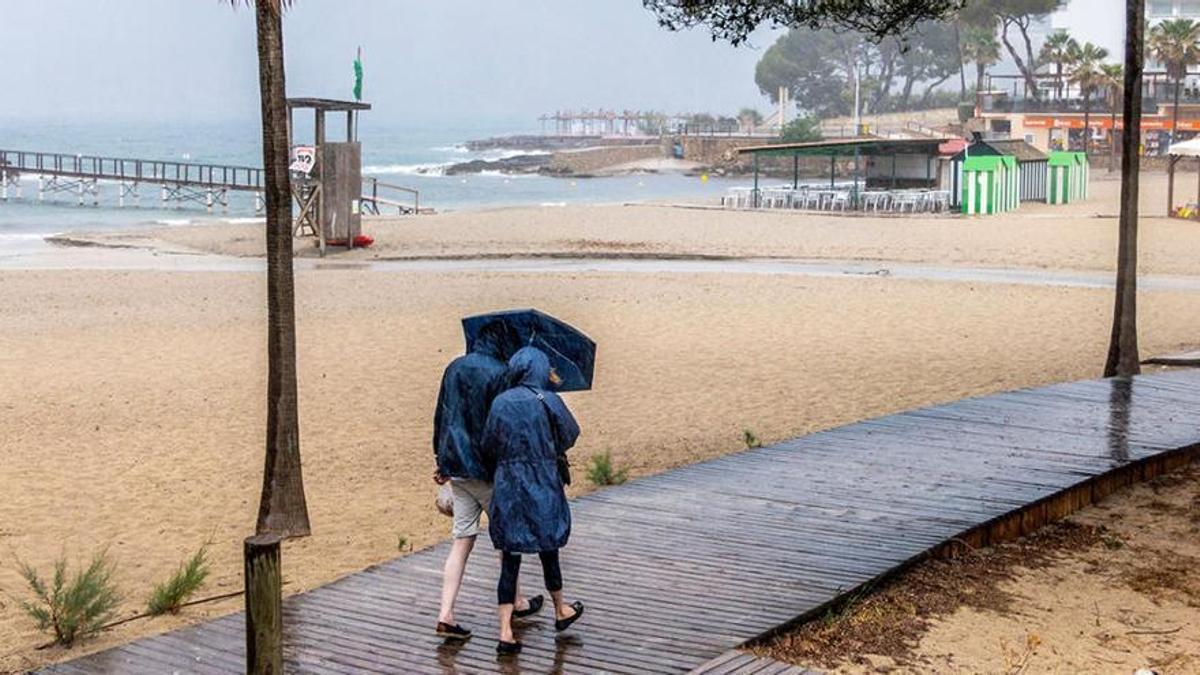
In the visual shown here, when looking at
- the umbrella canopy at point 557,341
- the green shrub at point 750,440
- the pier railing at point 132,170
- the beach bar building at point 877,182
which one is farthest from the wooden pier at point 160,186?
the umbrella canopy at point 557,341

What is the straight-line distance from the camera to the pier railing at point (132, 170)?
5650cm

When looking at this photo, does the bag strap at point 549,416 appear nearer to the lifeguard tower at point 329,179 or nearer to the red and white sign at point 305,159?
the lifeguard tower at point 329,179

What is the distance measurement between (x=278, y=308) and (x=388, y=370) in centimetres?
625

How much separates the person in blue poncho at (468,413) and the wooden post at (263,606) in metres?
0.86

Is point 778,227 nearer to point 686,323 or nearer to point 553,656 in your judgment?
point 686,323

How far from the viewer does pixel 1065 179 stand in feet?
150

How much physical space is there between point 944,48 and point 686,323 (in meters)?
137

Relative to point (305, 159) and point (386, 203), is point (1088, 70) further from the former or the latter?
point (305, 159)

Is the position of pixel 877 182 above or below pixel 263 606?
above

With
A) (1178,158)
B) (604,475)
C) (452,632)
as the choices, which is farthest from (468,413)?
(1178,158)

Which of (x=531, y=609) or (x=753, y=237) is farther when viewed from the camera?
(x=753, y=237)

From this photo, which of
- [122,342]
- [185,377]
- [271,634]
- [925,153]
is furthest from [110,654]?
[925,153]

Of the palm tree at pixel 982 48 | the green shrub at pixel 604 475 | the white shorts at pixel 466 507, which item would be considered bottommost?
the green shrub at pixel 604 475

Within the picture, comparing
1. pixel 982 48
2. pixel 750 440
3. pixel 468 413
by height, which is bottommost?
pixel 750 440
